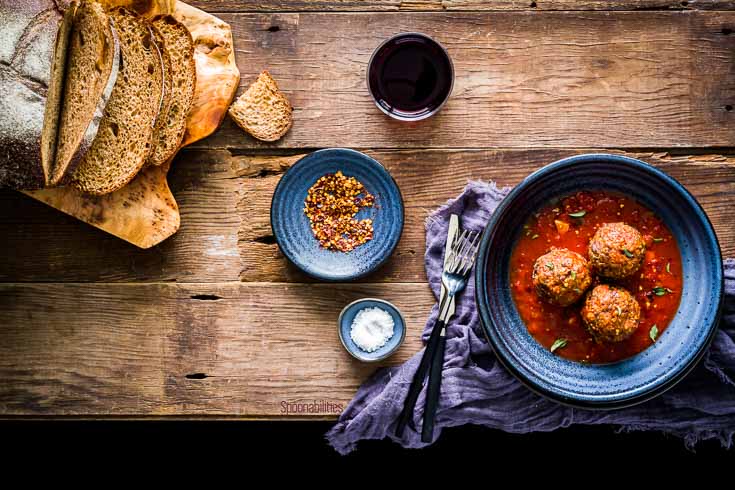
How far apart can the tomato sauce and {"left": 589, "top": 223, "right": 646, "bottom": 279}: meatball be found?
0.32 ft

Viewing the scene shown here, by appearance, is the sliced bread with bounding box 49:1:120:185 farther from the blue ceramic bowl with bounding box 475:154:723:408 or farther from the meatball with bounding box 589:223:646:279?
the meatball with bounding box 589:223:646:279

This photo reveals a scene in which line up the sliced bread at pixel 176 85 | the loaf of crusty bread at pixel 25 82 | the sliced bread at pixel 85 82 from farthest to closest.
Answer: the sliced bread at pixel 176 85, the sliced bread at pixel 85 82, the loaf of crusty bread at pixel 25 82

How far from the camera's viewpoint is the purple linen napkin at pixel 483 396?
1927 millimetres

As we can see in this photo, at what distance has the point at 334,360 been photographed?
2.01 m

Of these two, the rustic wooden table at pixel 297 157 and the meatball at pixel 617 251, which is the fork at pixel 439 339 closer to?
the rustic wooden table at pixel 297 157

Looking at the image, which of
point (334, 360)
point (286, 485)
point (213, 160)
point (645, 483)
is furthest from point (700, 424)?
point (213, 160)

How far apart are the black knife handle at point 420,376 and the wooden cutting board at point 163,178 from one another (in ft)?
2.63

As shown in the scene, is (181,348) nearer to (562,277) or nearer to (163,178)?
(163,178)

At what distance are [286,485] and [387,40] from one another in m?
1.60

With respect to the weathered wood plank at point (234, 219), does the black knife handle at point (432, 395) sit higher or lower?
lower

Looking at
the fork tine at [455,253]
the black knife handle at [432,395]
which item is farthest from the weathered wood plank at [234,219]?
the black knife handle at [432,395]

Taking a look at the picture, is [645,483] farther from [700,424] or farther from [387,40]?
[387,40]

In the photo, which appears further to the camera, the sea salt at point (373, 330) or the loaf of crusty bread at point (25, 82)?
the sea salt at point (373, 330)

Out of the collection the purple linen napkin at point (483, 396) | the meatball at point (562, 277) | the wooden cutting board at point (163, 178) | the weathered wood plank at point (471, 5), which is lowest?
the purple linen napkin at point (483, 396)
